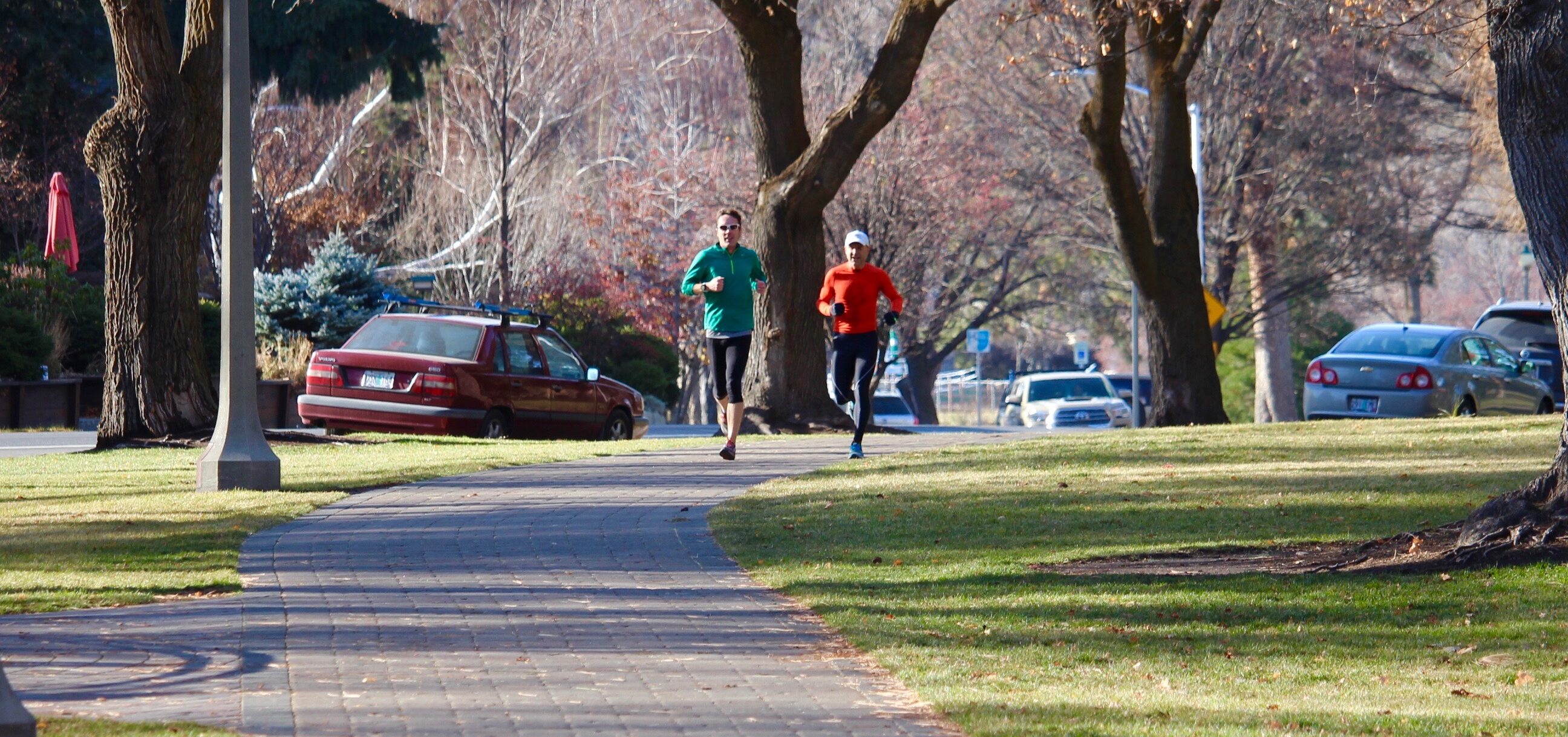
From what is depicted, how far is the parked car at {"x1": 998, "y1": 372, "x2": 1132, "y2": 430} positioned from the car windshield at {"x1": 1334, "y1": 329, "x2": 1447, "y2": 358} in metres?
11.7

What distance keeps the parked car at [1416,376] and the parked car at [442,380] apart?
32.2 ft

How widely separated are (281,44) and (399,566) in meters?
26.1

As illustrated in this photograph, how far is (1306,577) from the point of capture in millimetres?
8156

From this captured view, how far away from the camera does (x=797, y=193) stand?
20.0m

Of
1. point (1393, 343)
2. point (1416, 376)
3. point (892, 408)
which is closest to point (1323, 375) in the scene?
point (1416, 376)

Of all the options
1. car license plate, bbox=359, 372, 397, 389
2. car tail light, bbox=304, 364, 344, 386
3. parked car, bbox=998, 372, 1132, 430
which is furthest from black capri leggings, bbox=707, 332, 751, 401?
parked car, bbox=998, 372, 1132, 430

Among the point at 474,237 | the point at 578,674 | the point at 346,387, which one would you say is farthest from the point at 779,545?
the point at 474,237

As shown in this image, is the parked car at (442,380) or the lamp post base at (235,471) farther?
the parked car at (442,380)

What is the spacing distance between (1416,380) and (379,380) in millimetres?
12800

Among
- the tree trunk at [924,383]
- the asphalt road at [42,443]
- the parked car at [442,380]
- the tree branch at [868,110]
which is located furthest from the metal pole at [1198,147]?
the asphalt road at [42,443]

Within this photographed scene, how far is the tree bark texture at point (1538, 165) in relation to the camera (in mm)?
8359

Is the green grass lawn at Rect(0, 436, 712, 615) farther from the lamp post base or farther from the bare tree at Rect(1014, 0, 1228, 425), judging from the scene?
the bare tree at Rect(1014, 0, 1228, 425)

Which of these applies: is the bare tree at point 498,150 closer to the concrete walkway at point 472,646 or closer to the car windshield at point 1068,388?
the car windshield at point 1068,388

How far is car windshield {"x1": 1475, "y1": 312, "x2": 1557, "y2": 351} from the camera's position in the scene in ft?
89.1
